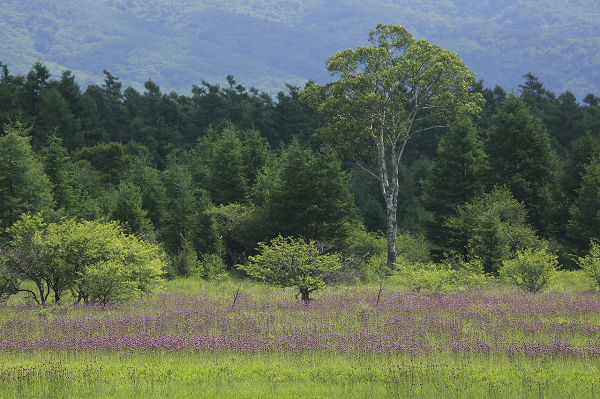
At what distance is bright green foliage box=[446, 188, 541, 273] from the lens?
1190 inches

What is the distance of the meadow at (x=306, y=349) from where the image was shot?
10.3m

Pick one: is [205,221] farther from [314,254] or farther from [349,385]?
[349,385]

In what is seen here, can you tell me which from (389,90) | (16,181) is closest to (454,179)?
(389,90)

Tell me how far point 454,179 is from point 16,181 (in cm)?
2954

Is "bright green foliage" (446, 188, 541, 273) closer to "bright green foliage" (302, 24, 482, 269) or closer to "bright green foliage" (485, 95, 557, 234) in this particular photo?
"bright green foliage" (485, 95, 557, 234)

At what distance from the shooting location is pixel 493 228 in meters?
30.0

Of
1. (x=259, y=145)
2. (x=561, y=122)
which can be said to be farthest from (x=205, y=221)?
(x=561, y=122)

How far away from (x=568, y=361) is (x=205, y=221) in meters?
30.3

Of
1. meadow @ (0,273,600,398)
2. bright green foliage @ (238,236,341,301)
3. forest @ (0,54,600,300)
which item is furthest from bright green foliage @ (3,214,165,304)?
bright green foliage @ (238,236,341,301)

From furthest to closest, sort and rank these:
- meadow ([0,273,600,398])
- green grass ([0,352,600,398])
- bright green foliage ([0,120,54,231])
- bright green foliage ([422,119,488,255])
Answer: bright green foliage ([422,119,488,255]) < bright green foliage ([0,120,54,231]) < meadow ([0,273,600,398]) < green grass ([0,352,600,398])

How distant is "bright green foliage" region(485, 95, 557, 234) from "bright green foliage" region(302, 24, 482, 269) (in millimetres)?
7860

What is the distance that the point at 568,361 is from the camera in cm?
1155

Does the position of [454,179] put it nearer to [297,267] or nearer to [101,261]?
[297,267]

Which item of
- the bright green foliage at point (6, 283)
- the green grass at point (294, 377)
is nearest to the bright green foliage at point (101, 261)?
the bright green foliage at point (6, 283)
